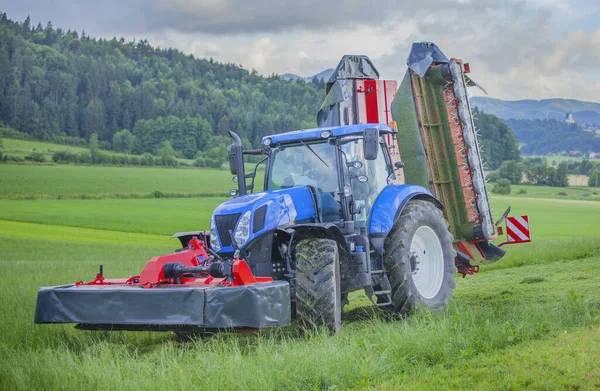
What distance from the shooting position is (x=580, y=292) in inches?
407

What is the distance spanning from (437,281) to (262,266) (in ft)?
9.62

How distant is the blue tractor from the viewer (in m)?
7.75

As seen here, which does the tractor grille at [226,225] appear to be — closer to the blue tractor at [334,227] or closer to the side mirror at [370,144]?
the blue tractor at [334,227]

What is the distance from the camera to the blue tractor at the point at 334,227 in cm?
775

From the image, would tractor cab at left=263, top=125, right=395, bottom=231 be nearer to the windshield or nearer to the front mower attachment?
the windshield

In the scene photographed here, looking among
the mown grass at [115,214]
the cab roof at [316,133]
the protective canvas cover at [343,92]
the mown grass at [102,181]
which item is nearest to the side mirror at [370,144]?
the cab roof at [316,133]

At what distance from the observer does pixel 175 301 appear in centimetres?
697

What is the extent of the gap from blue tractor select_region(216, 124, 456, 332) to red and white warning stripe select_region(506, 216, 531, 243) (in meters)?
3.47

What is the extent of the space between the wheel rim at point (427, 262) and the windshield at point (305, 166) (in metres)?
1.55

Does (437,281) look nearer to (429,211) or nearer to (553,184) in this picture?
(429,211)

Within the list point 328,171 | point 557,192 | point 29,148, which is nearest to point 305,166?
point 328,171

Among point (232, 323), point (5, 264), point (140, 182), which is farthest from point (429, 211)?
point (140, 182)

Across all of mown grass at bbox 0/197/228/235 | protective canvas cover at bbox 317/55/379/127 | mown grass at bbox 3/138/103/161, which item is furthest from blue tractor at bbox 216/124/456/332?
mown grass at bbox 3/138/103/161

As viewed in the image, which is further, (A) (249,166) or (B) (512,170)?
(B) (512,170)
